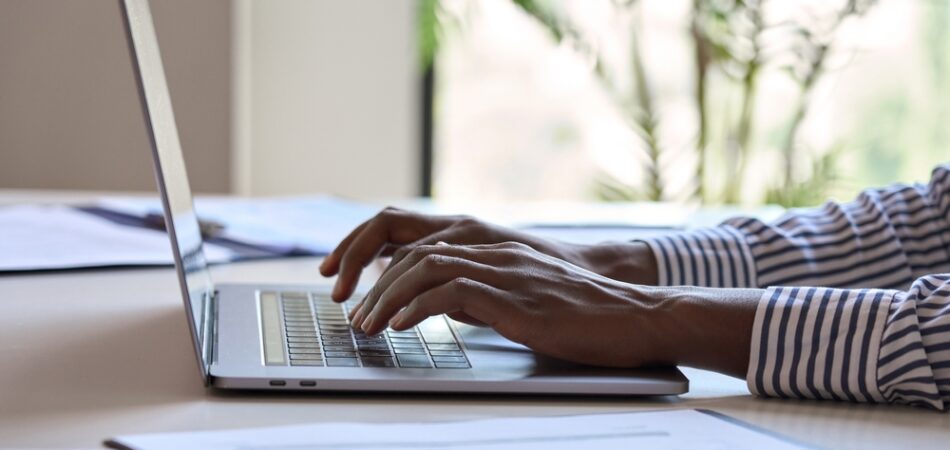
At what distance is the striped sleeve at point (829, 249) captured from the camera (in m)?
0.99

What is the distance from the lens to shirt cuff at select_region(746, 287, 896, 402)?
24.9 inches

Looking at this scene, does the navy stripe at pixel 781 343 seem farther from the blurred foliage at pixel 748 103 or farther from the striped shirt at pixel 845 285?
the blurred foliage at pixel 748 103

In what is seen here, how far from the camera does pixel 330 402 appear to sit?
0.58 metres

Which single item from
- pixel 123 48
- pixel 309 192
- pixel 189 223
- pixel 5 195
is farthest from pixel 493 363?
pixel 309 192

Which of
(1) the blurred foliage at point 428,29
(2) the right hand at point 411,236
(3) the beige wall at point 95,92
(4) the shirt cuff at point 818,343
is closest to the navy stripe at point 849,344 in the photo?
(4) the shirt cuff at point 818,343

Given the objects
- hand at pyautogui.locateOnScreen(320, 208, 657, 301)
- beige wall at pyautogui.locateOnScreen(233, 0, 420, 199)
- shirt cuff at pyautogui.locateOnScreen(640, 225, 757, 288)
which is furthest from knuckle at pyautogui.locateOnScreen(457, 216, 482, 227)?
beige wall at pyautogui.locateOnScreen(233, 0, 420, 199)

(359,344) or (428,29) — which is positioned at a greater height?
(428,29)

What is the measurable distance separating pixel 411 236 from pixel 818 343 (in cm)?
40

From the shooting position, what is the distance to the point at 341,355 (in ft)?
2.16

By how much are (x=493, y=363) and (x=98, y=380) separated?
225mm

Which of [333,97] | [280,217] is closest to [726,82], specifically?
[333,97]

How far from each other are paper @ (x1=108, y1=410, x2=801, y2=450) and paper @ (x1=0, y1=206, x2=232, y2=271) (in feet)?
2.07

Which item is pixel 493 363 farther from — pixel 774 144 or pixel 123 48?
pixel 774 144

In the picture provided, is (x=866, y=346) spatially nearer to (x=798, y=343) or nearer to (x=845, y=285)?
(x=798, y=343)
